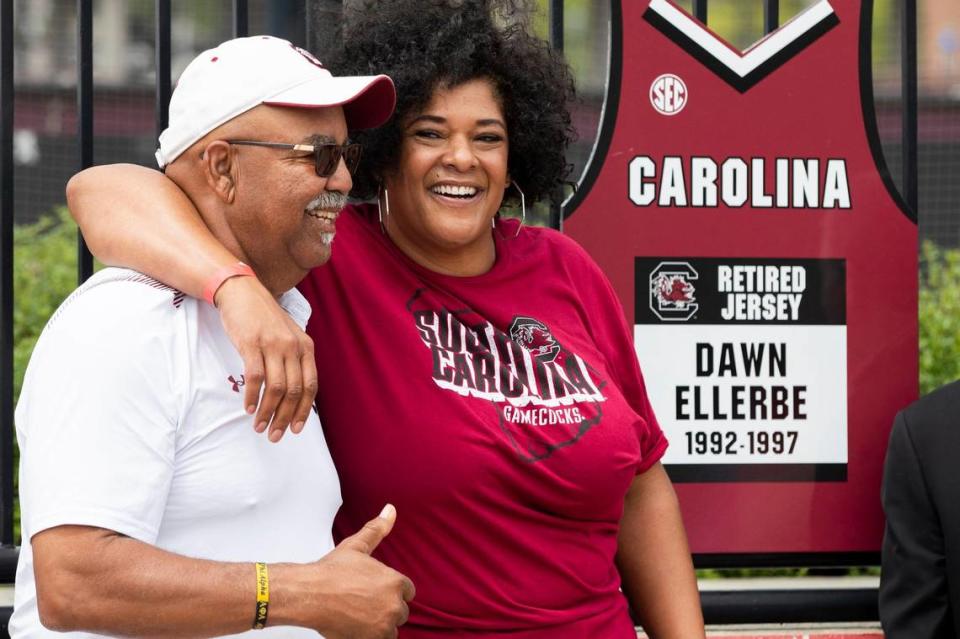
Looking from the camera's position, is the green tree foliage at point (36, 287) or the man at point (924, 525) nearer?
the man at point (924, 525)

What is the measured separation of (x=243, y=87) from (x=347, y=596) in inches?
29.7

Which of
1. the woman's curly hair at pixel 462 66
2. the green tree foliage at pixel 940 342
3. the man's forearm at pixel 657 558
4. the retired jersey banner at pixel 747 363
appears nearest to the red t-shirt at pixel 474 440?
the man's forearm at pixel 657 558

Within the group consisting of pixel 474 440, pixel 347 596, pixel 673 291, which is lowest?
pixel 347 596

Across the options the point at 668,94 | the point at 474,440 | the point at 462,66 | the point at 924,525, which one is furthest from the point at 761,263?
the point at 474,440

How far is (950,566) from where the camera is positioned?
281 centimetres

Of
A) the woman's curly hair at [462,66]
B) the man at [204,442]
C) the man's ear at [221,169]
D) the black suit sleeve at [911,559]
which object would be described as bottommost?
the black suit sleeve at [911,559]

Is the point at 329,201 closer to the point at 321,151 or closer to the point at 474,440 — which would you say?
the point at 321,151

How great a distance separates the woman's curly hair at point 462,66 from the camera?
2.48 m

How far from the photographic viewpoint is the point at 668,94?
3.12m

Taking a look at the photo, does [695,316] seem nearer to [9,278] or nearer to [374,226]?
[374,226]

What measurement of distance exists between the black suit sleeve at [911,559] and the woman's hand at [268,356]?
1.58 m

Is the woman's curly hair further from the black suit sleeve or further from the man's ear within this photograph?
the black suit sleeve

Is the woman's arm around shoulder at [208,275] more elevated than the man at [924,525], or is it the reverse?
the woman's arm around shoulder at [208,275]

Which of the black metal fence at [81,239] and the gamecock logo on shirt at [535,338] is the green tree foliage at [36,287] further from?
the gamecock logo on shirt at [535,338]
